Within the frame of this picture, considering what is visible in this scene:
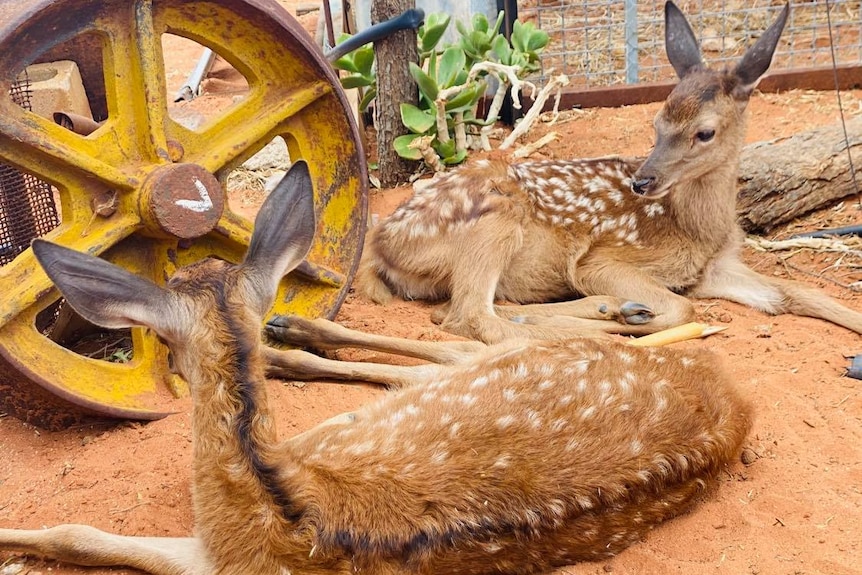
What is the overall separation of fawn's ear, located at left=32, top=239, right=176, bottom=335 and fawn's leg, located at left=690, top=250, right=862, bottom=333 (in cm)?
380

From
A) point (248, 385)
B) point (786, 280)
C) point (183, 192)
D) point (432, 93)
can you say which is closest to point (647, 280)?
point (786, 280)

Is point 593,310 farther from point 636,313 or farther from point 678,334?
point 678,334

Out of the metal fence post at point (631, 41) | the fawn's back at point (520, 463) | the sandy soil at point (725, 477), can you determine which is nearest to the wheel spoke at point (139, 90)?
the sandy soil at point (725, 477)

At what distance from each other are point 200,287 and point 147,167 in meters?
1.17

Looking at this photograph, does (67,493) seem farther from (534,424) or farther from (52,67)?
(52,67)

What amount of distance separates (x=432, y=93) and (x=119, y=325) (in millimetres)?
4253

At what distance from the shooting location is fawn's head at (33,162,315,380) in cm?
272

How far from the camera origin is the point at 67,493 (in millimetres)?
3518

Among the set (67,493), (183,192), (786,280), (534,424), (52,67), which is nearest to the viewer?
(534,424)

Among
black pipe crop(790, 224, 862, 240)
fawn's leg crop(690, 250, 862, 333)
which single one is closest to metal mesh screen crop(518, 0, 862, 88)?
black pipe crop(790, 224, 862, 240)

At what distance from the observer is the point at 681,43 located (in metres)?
5.81

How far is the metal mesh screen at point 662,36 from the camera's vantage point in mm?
9117

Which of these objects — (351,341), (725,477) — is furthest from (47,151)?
(725,477)

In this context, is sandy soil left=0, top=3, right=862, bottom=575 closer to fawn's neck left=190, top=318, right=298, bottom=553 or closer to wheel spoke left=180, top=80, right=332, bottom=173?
fawn's neck left=190, top=318, right=298, bottom=553
